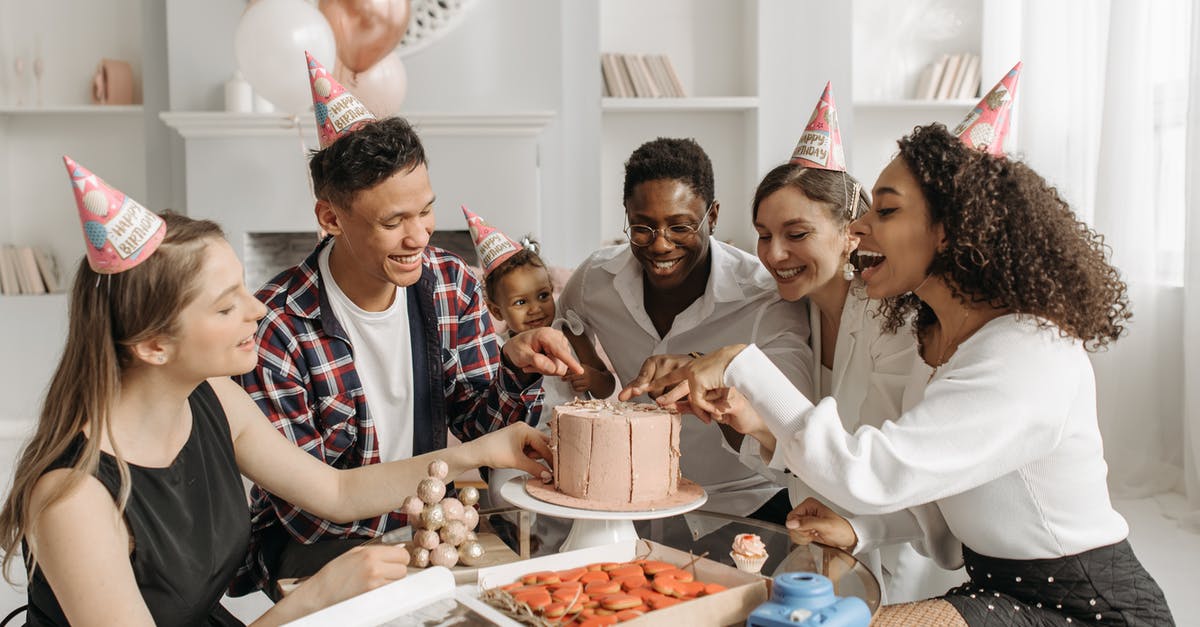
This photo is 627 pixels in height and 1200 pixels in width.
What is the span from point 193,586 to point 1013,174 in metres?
1.31

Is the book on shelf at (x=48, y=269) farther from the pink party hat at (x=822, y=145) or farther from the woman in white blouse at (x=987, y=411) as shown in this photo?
the woman in white blouse at (x=987, y=411)

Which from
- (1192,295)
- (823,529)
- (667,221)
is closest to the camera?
(823,529)

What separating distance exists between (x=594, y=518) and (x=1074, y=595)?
0.69 metres

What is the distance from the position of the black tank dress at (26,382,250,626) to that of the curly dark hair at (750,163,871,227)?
1132mm

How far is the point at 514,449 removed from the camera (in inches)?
69.3

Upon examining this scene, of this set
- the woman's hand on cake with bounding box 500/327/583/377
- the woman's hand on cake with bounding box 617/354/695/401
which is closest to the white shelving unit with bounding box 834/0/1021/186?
the woman's hand on cake with bounding box 500/327/583/377

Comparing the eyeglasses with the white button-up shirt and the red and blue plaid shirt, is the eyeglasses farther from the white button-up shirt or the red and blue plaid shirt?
the red and blue plaid shirt

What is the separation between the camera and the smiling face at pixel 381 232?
1.99 m

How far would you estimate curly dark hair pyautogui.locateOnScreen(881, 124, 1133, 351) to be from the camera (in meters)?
1.49

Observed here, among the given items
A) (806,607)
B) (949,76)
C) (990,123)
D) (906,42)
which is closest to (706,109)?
(906,42)

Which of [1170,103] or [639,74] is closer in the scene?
[1170,103]

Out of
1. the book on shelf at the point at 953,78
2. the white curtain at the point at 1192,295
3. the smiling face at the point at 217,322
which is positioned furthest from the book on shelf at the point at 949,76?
the smiling face at the point at 217,322

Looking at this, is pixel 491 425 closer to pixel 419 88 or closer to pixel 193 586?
pixel 193 586

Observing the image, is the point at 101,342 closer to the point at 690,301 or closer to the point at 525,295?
the point at 525,295
